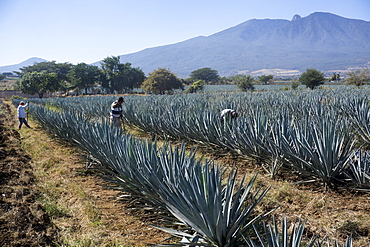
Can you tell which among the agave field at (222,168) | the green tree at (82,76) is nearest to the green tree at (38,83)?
the green tree at (82,76)

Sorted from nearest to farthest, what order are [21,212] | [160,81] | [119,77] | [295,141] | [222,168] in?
[222,168] < [21,212] < [295,141] < [160,81] < [119,77]

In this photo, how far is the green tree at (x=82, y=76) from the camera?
5441cm

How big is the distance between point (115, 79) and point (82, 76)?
6.17 m

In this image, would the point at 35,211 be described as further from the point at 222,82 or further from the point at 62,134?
the point at 222,82

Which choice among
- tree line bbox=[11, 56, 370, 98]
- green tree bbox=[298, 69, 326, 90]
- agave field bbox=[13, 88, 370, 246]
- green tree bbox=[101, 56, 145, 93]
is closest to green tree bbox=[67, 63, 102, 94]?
tree line bbox=[11, 56, 370, 98]

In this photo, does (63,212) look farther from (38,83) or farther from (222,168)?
(38,83)

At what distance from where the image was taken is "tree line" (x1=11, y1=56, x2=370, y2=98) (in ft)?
133

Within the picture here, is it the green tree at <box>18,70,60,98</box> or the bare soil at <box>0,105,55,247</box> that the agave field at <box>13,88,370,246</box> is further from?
the green tree at <box>18,70,60,98</box>

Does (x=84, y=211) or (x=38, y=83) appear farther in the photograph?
(x=38, y=83)

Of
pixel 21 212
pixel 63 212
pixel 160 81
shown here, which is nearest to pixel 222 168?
pixel 63 212

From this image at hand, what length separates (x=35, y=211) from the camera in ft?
11.0

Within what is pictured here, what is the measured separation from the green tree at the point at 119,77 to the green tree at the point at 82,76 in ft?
6.30

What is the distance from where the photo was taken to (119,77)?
57062mm

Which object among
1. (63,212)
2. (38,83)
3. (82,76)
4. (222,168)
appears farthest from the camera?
(82,76)
